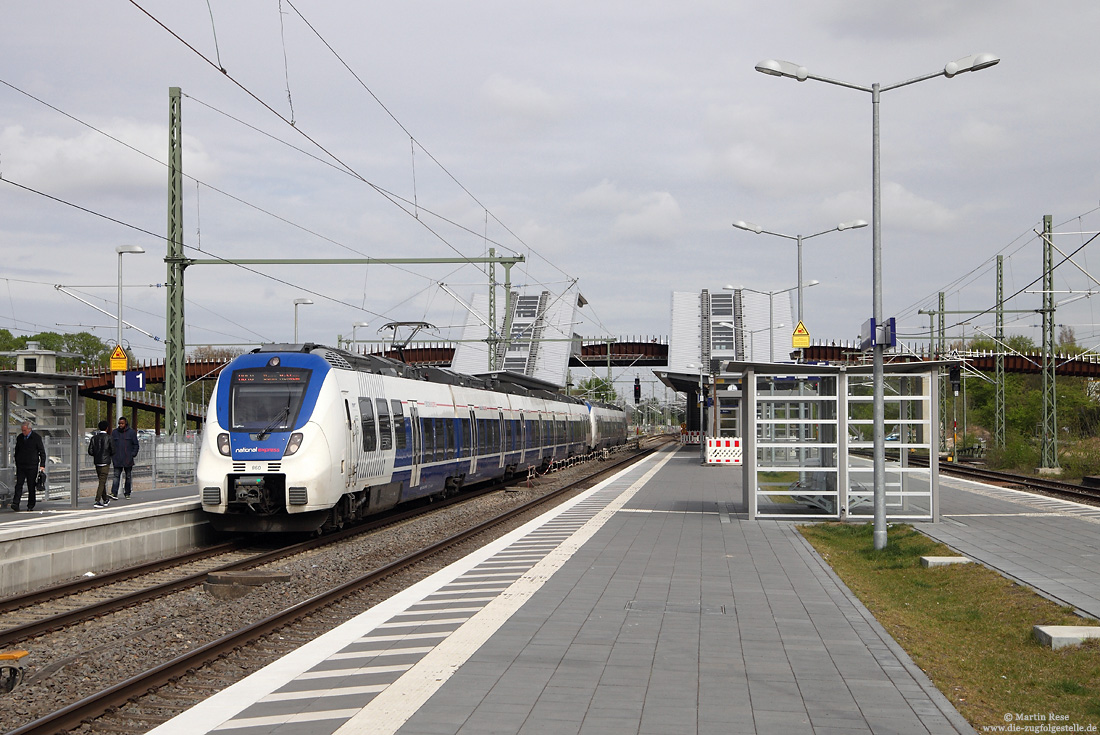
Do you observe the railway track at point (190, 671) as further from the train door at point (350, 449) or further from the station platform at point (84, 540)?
the train door at point (350, 449)

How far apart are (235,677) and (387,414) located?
11568 mm

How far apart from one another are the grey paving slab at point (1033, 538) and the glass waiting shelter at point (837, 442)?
113 centimetres

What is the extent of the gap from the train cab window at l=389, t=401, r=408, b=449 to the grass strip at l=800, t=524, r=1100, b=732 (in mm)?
8771

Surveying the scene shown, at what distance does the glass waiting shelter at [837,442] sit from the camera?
18531mm

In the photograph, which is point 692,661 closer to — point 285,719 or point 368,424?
point 285,719

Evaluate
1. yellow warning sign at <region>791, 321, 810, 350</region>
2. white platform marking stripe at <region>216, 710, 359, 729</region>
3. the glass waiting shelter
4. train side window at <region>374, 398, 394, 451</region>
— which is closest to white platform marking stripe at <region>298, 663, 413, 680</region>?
white platform marking stripe at <region>216, 710, 359, 729</region>

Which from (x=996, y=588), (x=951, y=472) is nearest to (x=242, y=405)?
(x=996, y=588)

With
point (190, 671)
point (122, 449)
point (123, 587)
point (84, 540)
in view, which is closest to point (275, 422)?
point (84, 540)

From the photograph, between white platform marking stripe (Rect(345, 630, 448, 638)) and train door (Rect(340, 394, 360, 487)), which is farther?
train door (Rect(340, 394, 360, 487))

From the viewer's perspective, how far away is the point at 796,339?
95.2 ft

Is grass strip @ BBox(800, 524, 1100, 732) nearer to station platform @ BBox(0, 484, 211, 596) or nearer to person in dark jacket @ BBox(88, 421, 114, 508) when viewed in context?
station platform @ BBox(0, 484, 211, 596)

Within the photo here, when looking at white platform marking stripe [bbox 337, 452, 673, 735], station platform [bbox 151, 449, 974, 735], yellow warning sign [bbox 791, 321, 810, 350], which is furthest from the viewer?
yellow warning sign [bbox 791, 321, 810, 350]

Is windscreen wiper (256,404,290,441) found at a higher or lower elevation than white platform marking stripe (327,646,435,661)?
higher

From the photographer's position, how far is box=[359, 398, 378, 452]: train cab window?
17.9 m
